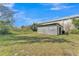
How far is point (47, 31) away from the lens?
1.88 m

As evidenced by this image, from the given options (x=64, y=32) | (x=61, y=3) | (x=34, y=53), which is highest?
(x=61, y=3)

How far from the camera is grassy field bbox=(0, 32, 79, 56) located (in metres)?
1.79

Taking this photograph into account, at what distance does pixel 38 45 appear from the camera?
5.97 feet

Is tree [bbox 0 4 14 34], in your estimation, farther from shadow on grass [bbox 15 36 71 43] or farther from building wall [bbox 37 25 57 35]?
building wall [bbox 37 25 57 35]

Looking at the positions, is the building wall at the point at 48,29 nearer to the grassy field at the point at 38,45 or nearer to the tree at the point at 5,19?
the grassy field at the point at 38,45

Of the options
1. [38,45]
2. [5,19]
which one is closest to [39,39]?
[38,45]

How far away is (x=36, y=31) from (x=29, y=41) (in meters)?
0.11

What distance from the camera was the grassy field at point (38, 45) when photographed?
1793 millimetres

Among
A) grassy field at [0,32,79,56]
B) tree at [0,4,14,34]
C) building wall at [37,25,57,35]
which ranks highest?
tree at [0,4,14,34]

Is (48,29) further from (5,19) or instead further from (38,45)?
(5,19)

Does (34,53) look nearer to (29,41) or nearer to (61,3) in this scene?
(29,41)

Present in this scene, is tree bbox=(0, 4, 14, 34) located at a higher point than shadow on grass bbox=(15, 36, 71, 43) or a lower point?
higher

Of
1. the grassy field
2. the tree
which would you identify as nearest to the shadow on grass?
the grassy field

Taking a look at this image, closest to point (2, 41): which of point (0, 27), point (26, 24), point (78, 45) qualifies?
point (0, 27)
